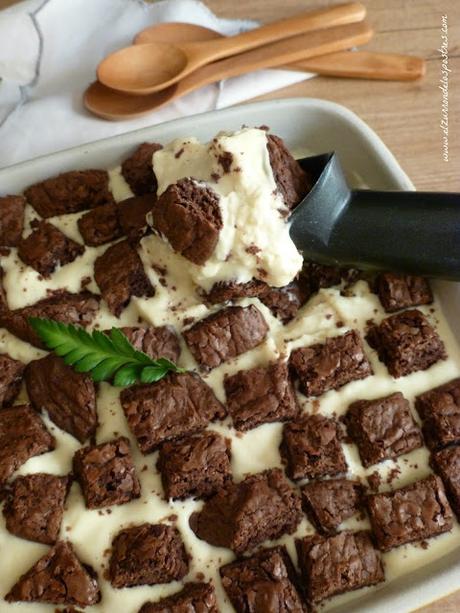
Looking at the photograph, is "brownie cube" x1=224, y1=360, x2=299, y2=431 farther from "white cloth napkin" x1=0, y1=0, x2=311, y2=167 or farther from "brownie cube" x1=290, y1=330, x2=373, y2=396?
"white cloth napkin" x1=0, y1=0, x2=311, y2=167

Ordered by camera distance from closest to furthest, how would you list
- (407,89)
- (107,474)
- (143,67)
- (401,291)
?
(107,474) → (401,291) → (143,67) → (407,89)

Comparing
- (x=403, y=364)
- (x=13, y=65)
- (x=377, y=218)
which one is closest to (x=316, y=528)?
(x=403, y=364)

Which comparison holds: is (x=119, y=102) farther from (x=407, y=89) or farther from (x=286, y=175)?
(x=407, y=89)

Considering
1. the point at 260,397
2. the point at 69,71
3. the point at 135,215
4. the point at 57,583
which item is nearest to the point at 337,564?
the point at 260,397

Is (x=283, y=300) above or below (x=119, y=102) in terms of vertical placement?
Answer: below

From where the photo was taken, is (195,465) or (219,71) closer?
(195,465)

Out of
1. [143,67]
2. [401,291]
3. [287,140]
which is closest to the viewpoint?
[401,291]

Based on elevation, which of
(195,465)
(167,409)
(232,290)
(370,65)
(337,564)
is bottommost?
(337,564)

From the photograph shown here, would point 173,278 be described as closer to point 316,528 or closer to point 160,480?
point 160,480

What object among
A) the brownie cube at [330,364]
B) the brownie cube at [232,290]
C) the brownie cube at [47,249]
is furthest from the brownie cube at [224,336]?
the brownie cube at [47,249]

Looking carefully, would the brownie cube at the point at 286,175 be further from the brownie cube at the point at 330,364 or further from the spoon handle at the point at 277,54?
the spoon handle at the point at 277,54
